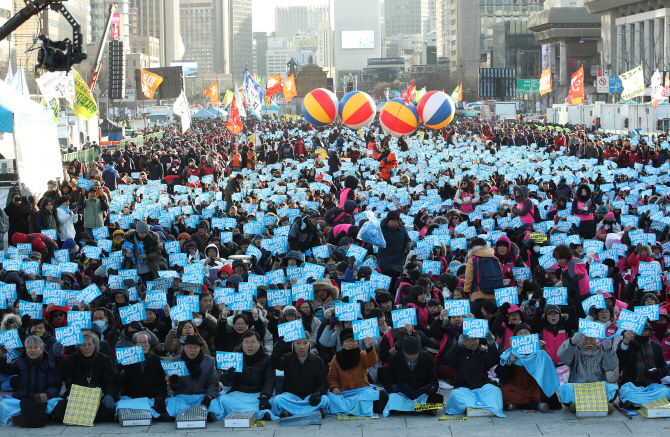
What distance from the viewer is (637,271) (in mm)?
11102

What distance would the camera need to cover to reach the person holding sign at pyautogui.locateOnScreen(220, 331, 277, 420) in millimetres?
8398

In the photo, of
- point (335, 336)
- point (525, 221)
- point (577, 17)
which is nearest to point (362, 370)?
point (335, 336)

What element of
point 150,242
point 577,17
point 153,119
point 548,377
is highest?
point 577,17

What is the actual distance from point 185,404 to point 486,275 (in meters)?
3.82

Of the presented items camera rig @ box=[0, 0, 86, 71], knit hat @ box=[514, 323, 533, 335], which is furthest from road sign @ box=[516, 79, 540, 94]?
knit hat @ box=[514, 323, 533, 335]

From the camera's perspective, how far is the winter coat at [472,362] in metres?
8.59

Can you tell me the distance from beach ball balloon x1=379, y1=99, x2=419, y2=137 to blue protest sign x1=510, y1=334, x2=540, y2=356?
18571 mm

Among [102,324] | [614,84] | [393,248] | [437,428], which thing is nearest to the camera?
[437,428]

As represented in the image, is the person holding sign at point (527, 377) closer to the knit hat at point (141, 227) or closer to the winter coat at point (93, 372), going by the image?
the winter coat at point (93, 372)

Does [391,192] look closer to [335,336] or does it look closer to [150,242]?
[150,242]

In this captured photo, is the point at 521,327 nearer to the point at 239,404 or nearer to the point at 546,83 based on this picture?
the point at 239,404

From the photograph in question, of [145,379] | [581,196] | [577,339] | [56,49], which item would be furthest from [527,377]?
[581,196]

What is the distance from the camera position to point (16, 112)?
665 inches

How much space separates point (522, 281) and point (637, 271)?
5.34 feet
